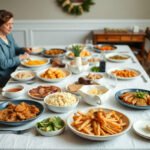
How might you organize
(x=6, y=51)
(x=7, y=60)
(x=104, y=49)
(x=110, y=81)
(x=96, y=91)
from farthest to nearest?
(x=104, y=49), (x=6, y=51), (x=7, y=60), (x=110, y=81), (x=96, y=91)

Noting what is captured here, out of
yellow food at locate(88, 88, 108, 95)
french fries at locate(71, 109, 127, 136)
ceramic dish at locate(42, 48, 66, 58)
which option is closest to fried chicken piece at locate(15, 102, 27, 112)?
french fries at locate(71, 109, 127, 136)

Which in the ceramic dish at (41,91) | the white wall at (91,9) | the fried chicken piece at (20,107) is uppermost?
the white wall at (91,9)

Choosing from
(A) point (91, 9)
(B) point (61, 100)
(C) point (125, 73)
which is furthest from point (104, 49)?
(A) point (91, 9)

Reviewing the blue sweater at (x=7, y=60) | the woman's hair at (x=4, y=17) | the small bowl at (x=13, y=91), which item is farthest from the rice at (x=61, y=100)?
the woman's hair at (x=4, y=17)

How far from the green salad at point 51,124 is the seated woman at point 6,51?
1.38 metres

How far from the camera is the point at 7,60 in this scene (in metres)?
2.84

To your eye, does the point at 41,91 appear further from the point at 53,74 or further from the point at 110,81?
the point at 110,81

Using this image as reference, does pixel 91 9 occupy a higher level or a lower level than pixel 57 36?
higher

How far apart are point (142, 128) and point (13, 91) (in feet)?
3.11

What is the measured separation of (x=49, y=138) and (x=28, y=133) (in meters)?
0.13

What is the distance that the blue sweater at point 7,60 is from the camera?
9.20 ft

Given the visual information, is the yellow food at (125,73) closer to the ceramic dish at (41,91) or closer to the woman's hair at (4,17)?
the ceramic dish at (41,91)

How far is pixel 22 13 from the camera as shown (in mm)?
4820

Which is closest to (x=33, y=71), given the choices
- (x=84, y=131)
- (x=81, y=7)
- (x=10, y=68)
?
(x=10, y=68)
